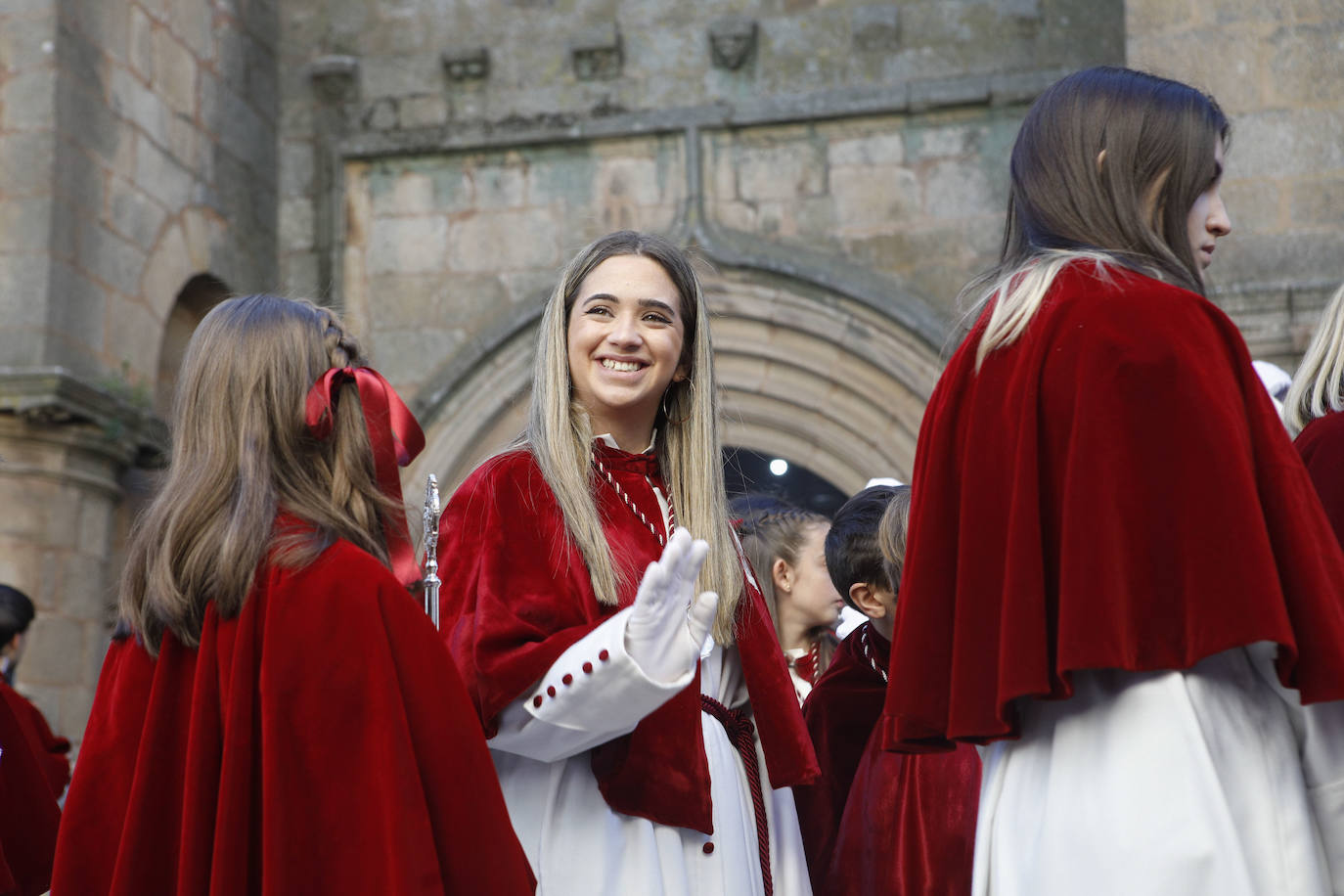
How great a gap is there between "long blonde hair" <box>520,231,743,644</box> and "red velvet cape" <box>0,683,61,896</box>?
1.04 metres

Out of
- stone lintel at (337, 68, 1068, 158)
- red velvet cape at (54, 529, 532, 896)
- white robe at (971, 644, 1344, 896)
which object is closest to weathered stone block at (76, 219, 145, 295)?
stone lintel at (337, 68, 1068, 158)

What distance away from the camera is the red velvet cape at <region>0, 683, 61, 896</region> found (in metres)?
2.74

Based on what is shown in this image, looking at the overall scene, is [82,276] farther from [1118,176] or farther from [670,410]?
[1118,176]

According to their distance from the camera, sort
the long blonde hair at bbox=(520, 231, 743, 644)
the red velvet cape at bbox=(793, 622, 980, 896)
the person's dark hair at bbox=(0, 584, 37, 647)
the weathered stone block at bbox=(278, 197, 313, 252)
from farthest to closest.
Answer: the weathered stone block at bbox=(278, 197, 313, 252) < the person's dark hair at bbox=(0, 584, 37, 647) < the red velvet cape at bbox=(793, 622, 980, 896) < the long blonde hair at bbox=(520, 231, 743, 644)

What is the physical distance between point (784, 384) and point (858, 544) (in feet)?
15.6

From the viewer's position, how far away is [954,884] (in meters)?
2.67

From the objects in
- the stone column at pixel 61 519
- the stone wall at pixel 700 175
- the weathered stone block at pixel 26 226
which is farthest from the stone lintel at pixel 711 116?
the stone column at pixel 61 519

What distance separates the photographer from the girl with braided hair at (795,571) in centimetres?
387

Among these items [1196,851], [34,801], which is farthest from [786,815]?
[34,801]

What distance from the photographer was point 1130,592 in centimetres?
177

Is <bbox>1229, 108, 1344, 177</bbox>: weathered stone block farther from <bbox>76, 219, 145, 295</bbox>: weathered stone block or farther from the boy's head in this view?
<bbox>76, 219, 145, 295</bbox>: weathered stone block

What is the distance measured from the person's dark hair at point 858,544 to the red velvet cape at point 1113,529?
3.65ft

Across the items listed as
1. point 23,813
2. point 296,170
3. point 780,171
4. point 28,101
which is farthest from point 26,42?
point 23,813

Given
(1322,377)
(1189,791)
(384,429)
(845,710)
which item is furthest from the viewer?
(845,710)
